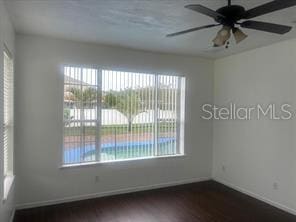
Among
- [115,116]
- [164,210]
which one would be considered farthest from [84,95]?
[164,210]

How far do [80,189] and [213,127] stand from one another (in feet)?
9.78

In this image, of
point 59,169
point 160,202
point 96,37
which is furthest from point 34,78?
point 160,202

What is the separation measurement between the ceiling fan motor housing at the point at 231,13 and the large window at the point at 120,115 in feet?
8.20

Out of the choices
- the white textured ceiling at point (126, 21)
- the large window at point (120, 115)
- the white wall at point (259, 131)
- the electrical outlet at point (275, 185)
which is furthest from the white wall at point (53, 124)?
the electrical outlet at point (275, 185)

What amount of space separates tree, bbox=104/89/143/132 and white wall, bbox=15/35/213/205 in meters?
0.48

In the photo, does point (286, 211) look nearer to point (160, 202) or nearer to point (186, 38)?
point (160, 202)

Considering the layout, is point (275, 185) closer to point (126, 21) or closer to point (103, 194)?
point (103, 194)

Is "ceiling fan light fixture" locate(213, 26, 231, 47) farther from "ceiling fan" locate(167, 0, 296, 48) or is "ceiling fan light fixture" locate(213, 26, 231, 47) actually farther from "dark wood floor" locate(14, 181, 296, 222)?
"dark wood floor" locate(14, 181, 296, 222)

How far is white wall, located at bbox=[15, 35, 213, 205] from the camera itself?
3531 mm

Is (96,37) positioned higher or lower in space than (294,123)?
higher

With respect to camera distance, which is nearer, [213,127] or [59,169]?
[59,169]

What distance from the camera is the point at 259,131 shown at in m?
4.09

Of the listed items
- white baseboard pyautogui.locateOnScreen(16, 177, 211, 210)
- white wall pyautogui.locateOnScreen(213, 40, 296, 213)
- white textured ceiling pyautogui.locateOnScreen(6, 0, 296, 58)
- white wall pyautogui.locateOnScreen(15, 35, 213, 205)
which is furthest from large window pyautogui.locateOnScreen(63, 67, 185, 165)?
white wall pyautogui.locateOnScreen(213, 40, 296, 213)

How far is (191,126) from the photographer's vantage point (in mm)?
4898
